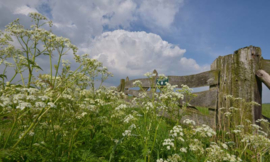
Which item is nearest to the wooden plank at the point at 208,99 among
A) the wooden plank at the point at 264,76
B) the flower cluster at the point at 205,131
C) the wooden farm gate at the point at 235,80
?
the wooden farm gate at the point at 235,80

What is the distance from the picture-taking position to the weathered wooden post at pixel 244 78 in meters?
4.40

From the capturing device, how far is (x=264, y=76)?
4.13m

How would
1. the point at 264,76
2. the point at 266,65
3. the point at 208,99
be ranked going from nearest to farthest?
the point at 264,76
the point at 266,65
the point at 208,99

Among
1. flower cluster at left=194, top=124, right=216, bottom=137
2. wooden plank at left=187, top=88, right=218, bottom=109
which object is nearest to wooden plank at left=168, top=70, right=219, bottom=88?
wooden plank at left=187, top=88, right=218, bottom=109

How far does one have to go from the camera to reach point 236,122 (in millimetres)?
4512

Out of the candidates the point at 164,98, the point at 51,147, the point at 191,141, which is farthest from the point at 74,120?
the point at 191,141

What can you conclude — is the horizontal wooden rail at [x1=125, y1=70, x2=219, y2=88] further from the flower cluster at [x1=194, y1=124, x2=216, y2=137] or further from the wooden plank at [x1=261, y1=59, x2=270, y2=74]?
the flower cluster at [x1=194, y1=124, x2=216, y2=137]

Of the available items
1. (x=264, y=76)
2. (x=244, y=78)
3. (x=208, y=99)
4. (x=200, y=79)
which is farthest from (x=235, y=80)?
(x=200, y=79)

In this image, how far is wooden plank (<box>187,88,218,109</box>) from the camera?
5.24m

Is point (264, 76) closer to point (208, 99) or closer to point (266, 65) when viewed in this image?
point (266, 65)

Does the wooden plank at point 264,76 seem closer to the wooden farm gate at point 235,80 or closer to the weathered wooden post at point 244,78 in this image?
the wooden farm gate at point 235,80

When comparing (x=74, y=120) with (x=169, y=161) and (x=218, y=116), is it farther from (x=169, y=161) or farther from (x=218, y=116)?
(x=218, y=116)

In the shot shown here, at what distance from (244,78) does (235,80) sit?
0.72ft

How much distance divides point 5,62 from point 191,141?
3.04 m
